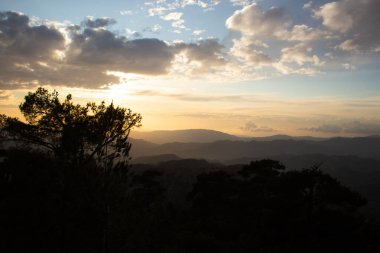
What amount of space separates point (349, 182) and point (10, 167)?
162518 millimetres

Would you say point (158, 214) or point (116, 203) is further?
point (158, 214)

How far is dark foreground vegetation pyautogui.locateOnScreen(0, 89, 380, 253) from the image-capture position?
15133mm

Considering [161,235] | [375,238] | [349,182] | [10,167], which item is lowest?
[349,182]

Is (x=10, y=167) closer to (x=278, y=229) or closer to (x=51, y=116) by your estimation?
(x=51, y=116)

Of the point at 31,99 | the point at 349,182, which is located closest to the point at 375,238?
the point at 31,99

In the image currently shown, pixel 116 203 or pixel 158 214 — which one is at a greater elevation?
pixel 116 203

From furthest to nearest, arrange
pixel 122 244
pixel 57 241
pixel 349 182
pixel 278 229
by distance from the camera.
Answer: pixel 349 182, pixel 278 229, pixel 57 241, pixel 122 244

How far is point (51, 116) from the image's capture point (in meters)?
28.2

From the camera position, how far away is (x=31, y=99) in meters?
28.0

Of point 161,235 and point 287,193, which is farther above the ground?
point 287,193

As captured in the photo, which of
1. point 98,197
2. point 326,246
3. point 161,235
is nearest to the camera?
point 98,197

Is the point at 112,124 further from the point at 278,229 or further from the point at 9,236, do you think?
the point at 278,229

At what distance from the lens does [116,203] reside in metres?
14.8

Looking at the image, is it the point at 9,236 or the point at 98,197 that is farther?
the point at 9,236
